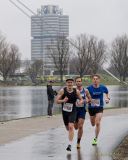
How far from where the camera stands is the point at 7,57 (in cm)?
12888

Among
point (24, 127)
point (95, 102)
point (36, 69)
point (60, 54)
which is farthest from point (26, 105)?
point (36, 69)

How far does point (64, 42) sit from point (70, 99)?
114 m

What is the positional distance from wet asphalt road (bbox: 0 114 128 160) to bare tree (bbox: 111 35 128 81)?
120 m

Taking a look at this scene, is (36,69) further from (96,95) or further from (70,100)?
(70,100)

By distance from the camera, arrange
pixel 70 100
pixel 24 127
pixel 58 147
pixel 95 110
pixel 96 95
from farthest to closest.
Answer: pixel 24 127, pixel 95 110, pixel 96 95, pixel 58 147, pixel 70 100

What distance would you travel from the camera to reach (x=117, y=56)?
137875 millimetres

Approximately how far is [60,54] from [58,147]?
11253 centimetres

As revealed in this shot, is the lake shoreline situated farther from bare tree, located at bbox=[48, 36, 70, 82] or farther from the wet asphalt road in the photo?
bare tree, located at bbox=[48, 36, 70, 82]

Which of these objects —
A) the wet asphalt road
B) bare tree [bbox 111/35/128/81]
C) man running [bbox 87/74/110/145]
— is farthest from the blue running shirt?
bare tree [bbox 111/35/128/81]

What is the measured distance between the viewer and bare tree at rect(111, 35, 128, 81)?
136 metres

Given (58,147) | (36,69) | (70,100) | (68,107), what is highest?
(70,100)

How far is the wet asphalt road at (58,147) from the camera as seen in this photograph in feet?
37.4

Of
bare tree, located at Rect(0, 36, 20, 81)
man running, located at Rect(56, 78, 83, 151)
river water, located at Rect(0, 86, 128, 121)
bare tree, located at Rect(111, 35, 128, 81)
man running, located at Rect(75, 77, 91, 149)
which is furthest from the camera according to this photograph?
bare tree, located at Rect(111, 35, 128, 81)

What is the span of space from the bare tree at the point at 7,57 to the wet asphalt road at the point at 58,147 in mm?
106691
